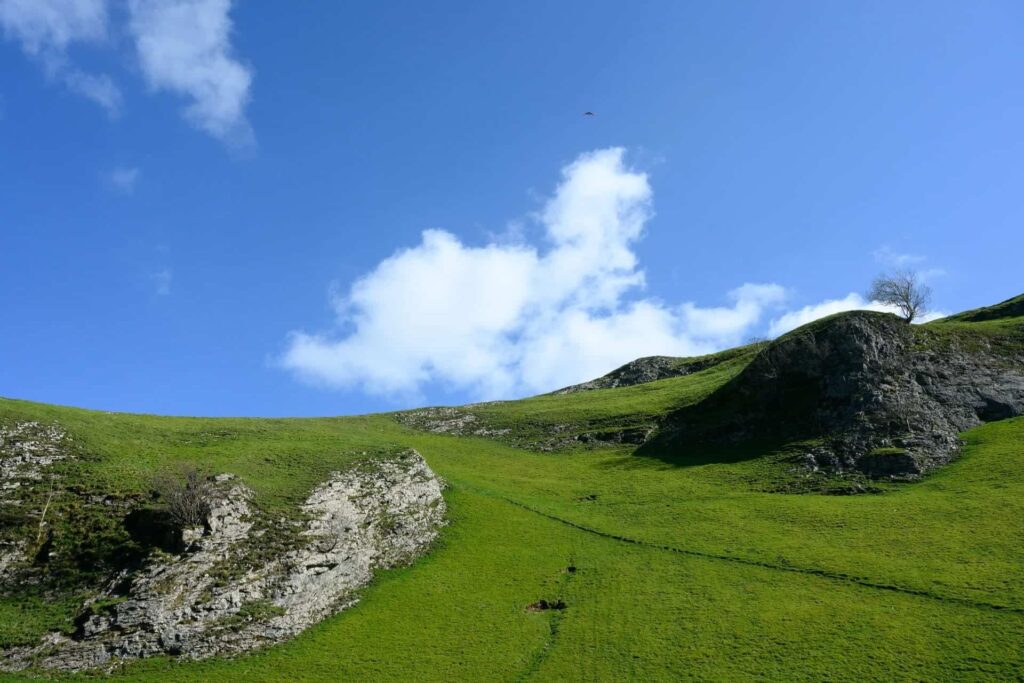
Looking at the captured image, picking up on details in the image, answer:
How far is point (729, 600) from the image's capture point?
34.5 meters

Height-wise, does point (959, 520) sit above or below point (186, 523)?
below

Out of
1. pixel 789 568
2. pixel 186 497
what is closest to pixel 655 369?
pixel 789 568

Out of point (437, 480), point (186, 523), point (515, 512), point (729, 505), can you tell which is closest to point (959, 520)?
Result: point (729, 505)

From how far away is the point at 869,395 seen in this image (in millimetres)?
57750

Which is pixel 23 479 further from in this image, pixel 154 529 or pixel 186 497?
pixel 186 497

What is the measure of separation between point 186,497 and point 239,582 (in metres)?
5.93

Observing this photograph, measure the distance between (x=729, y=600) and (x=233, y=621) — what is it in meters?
24.4

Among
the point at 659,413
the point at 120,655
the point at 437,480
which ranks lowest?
the point at 120,655

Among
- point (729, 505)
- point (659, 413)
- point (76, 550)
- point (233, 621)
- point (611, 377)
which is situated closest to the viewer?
point (233, 621)

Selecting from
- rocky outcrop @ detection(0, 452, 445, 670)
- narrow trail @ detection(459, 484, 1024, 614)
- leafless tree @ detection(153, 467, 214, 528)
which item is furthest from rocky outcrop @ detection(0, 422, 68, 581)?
narrow trail @ detection(459, 484, 1024, 614)

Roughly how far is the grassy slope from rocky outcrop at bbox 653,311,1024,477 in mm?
3185

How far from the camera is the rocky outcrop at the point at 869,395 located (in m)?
53.6

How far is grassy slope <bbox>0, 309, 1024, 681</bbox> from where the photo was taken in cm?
2969

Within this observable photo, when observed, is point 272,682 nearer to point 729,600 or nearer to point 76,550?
point 76,550
